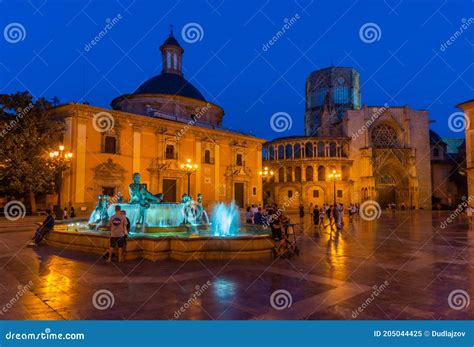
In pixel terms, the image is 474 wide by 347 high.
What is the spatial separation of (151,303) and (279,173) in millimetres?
40618

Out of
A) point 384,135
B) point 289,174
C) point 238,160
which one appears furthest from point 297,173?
point 384,135

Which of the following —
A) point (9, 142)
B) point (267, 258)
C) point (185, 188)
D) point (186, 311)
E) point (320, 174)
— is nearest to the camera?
point (186, 311)

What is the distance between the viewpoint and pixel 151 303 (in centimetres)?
449

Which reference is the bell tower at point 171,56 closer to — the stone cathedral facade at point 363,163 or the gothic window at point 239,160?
the gothic window at point 239,160

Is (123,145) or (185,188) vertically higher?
(123,145)

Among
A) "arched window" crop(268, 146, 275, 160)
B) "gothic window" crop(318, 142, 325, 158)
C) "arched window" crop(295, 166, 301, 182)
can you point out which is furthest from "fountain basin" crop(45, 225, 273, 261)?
"arched window" crop(268, 146, 275, 160)

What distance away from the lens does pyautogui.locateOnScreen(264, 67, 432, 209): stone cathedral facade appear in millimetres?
41750

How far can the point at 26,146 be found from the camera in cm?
2147

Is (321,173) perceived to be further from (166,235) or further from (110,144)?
(166,235)

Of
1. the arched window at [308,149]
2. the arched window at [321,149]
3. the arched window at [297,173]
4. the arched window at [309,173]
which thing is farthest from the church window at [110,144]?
the arched window at [321,149]

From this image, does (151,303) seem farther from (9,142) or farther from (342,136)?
(342,136)

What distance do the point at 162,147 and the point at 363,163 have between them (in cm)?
2545

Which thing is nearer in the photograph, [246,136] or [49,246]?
[49,246]

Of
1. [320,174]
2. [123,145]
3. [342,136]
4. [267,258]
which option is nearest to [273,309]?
[267,258]
